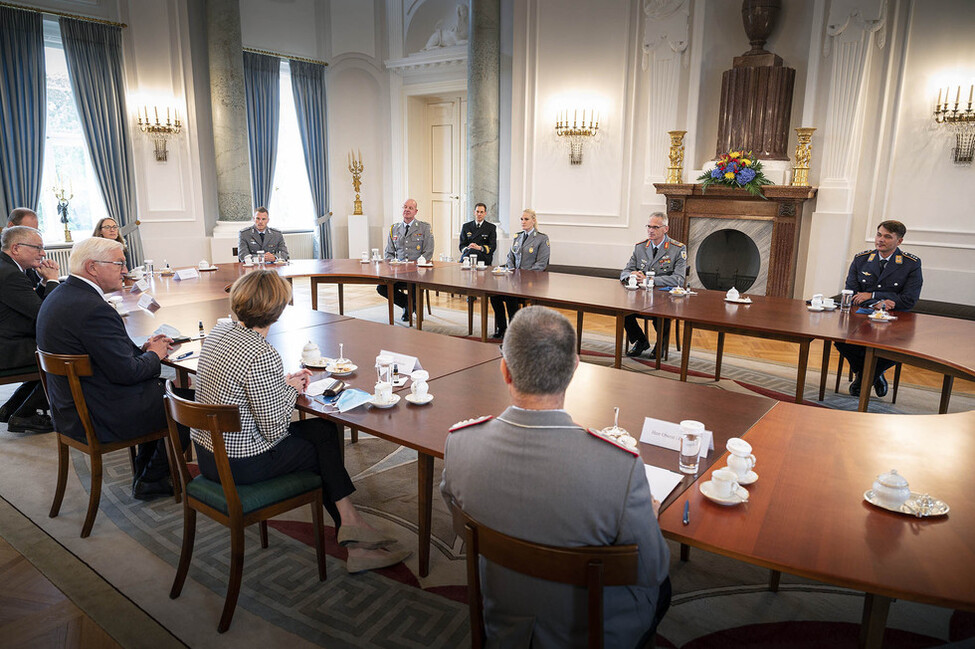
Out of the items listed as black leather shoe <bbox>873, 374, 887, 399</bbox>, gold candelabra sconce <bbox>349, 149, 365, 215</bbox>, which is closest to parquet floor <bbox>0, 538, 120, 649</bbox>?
black leather shoe <bbox>873, 374, 887, 399</bbox>

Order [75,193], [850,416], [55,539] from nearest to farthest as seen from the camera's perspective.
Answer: [850,416]
[55,539]
[75,193]

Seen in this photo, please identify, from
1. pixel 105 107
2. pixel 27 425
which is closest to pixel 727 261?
pixel 27 425

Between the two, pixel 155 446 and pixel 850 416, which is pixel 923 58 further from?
pixel 155 446

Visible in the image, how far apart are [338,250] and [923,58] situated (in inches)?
313

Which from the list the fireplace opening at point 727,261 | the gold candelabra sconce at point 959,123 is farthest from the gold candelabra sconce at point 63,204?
the gold candelabra sconce at point 959,123

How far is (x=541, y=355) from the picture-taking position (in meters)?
1.45

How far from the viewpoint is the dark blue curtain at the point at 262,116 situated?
29.4ft

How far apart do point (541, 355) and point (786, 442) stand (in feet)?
3.88

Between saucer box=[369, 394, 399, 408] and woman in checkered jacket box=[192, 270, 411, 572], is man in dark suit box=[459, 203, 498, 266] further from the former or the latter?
woman in checkered jacket box=[192, 270, 411, 572]

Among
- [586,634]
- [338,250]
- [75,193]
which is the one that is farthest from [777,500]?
[338,250]

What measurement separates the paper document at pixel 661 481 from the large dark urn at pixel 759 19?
20.9 feet

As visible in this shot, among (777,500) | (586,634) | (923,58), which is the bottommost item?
(586,634)

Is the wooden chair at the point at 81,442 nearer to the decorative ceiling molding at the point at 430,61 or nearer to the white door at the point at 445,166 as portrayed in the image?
the white door at the point at 445,166

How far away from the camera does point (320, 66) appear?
976 cm
